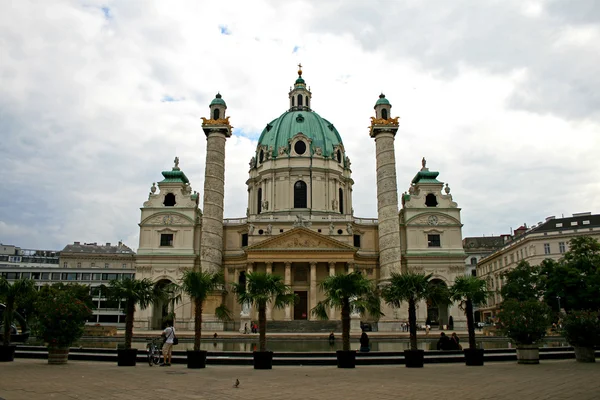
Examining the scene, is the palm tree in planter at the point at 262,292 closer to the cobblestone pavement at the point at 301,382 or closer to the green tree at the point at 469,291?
the cobblestone pavement at the point at 301,382

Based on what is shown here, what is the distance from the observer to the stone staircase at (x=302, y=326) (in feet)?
161

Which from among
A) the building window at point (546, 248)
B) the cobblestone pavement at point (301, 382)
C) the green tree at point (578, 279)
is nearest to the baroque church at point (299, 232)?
the building window at point (546, 248)

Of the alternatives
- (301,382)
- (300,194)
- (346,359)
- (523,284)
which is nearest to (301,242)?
(300,194)

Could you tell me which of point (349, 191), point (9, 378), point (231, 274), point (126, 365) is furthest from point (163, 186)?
point (9, 378)

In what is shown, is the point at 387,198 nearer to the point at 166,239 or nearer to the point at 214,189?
the point at 214,189

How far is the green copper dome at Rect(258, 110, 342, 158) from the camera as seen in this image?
68875 millimetres

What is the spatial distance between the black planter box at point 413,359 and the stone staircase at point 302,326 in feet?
97.3

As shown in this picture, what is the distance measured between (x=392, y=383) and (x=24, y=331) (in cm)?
2817

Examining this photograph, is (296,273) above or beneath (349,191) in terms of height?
beneath

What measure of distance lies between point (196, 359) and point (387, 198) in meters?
40.5

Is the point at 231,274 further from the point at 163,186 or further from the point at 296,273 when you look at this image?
the point at 163,186

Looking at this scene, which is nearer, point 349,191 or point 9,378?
point 9,378

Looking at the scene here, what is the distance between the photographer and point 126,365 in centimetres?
1927

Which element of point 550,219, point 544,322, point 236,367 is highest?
point 550,219
